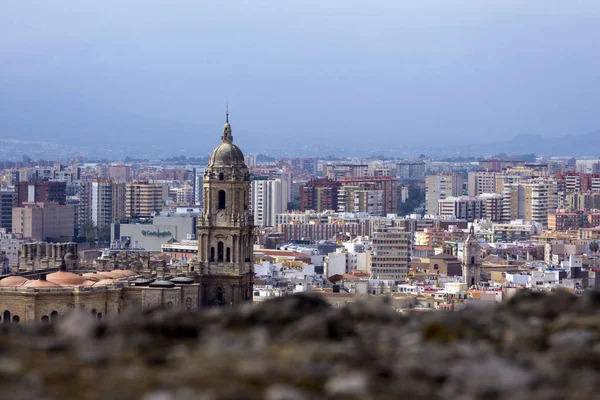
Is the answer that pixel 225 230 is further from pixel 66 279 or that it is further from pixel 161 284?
pixel 66 279

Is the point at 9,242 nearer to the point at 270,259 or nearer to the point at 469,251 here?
the point at 270,259

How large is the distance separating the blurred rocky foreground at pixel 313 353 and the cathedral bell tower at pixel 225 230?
41773 millimetres

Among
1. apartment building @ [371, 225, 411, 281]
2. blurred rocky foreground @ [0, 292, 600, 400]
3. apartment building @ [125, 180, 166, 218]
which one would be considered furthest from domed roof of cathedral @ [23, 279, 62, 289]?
apartment building @ [125, 180, 166, 218]

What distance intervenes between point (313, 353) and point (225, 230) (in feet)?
148

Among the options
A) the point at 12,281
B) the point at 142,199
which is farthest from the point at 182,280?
the point at 142,199

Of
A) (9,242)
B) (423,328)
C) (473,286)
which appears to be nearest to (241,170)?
(473,286)

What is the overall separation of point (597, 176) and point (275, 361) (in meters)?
176

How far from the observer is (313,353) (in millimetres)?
15211

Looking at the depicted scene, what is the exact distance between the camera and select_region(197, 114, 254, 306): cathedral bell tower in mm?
59875

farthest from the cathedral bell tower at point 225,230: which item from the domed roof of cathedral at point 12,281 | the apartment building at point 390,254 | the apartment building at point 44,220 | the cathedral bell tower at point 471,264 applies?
the apartment building at point 44,220

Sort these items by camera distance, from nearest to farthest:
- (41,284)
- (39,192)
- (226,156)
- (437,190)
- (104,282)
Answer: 1. (41,284)
2. (104,282)
3. (226,156)
4. (39,192)
5. (437,190)

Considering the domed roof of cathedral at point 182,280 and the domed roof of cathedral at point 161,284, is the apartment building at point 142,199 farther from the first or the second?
the domed roof of cathedral at point 161,284

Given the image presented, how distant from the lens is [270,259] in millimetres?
98500

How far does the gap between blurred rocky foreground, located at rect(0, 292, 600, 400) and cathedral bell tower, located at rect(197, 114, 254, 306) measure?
4177 centimetres
